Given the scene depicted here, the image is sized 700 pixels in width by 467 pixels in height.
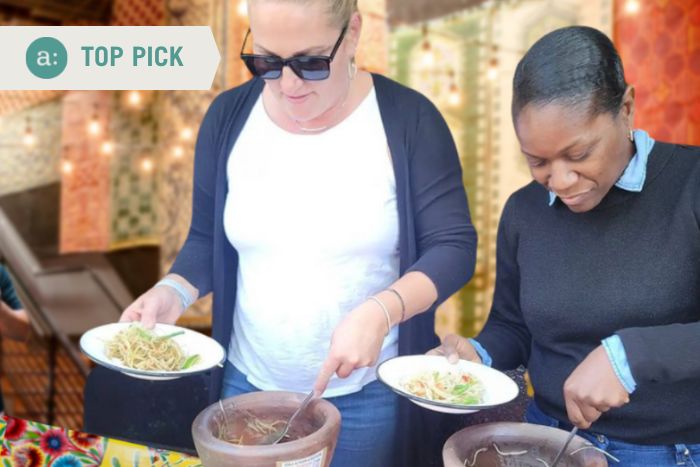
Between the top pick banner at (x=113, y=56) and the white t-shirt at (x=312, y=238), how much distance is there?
35cm

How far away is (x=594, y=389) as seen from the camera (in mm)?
1066

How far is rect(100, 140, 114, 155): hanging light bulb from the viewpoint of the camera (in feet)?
19.6

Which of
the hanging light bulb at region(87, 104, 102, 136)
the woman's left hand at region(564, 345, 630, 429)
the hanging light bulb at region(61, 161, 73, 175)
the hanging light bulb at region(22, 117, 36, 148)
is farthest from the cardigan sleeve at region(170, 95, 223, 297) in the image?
the hanging light bulb at region(22, 117, 36, 148)

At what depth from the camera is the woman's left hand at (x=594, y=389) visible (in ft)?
3.47

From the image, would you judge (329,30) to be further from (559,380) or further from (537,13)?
(537,13)

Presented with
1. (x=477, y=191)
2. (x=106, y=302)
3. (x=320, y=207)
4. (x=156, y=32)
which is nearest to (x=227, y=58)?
(x=477, y=191)

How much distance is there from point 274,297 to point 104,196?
4980mm

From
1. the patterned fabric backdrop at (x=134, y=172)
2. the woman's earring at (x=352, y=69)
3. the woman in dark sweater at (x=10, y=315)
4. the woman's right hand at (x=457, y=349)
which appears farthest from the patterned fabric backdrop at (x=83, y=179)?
the woman's right hand at (x=457, y=349)

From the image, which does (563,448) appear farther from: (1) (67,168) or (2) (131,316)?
(1) (67,168)

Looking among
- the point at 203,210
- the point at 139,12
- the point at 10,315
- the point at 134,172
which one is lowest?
the point at 10,315

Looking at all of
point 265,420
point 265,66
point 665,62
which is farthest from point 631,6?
point 265,420

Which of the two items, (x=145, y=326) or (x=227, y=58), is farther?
(x=227, y=58)

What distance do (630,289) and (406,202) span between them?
0.44 metres

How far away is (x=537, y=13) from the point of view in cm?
433
